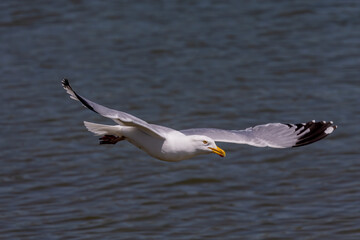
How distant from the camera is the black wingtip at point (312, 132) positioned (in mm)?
9414

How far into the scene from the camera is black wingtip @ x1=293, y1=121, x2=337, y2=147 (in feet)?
30.9

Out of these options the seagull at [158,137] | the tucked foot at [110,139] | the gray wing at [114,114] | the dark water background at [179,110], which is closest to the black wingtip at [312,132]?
the seagull at [158,137]

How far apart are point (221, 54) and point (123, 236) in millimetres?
6751

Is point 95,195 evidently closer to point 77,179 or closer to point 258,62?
point 77,179

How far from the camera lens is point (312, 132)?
31.3 feet

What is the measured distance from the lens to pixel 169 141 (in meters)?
8.56

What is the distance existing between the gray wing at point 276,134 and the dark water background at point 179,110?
1.23 metres

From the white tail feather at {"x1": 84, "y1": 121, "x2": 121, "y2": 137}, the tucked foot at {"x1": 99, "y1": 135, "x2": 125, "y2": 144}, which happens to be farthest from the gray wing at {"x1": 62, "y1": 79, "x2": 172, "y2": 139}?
the tucked foot at {"x1": 99, "y1": 135, "x2": 125, "y2": 144}

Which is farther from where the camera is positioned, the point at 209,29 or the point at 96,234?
the point at 209,29

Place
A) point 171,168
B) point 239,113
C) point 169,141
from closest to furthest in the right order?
point 169,141
point 171,168
point 239,113

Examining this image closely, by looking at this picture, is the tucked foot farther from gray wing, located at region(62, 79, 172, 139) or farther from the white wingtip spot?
the white wingtip spot

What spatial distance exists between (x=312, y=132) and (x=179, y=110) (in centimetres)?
457

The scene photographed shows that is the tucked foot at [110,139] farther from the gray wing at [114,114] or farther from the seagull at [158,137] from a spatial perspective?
the gray wing at [114,114]

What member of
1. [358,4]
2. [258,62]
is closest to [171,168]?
[258,62]
